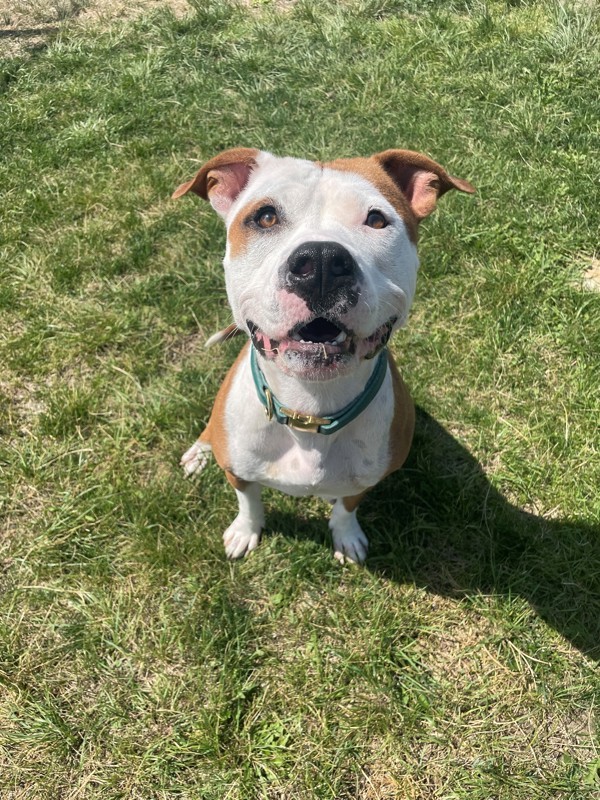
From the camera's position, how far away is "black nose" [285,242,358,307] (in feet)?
6.21

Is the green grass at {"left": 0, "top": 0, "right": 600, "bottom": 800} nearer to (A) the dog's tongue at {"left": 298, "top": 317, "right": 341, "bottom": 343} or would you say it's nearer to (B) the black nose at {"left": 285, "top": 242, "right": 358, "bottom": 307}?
(A) the dog's tongue at {"left": 298, "top": 317, "right": 341, "bottom": 343}

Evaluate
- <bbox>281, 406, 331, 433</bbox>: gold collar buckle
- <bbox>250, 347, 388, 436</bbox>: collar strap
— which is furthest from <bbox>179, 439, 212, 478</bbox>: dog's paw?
<bbox>281, 406, 331, 433</bbox>: gold collar buckle

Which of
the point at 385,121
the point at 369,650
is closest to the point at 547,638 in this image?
the point at 369,650

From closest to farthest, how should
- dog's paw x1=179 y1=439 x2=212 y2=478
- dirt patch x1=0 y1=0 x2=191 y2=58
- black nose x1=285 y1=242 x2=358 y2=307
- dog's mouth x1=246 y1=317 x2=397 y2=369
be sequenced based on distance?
black nose x1=285 y1=242 x2=358 y2=307, dog's mouth x1=246 y1=317 x2=397 y2=369, dog's paw x1=179 y1=439 x2=212 y2=478, dirt patch x1=0 y1=0 x2=191 y2=58

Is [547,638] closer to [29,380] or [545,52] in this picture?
[29,380]

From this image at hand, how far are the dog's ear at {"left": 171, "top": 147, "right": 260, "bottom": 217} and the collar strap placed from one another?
2.48 ft

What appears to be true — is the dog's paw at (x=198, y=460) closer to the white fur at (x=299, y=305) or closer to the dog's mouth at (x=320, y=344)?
the white fur at (x=299, y=305)

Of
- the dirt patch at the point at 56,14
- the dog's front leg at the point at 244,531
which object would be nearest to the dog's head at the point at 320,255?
the dog's front leg at the point at 244,531

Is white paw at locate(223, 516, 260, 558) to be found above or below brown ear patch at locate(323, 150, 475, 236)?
below

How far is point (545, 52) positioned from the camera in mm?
6324

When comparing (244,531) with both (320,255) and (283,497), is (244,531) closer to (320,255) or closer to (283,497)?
(283,497)

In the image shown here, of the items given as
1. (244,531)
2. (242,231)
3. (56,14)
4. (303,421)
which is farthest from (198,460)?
(56,14)

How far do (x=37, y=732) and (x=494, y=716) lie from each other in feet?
7.59

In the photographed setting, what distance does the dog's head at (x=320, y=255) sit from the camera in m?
1.93
